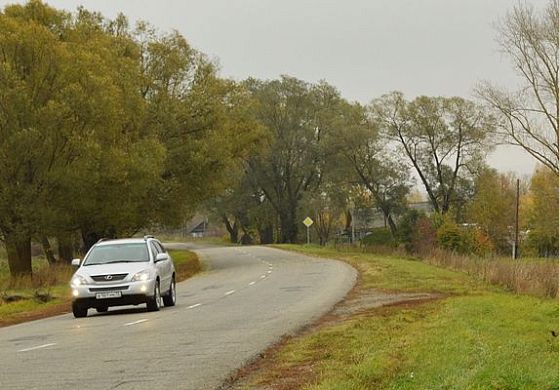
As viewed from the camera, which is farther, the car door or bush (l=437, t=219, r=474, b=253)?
bush (l=437, t=219, r=474, b=253)

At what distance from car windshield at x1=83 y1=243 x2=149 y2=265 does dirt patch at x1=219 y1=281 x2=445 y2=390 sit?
4995 mm

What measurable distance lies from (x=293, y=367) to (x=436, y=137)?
222 feet

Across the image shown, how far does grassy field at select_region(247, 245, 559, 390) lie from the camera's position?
8438mm

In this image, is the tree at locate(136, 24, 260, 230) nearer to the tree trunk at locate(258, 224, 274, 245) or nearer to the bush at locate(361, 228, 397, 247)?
the bush at locate(361, 228, 397, 247)

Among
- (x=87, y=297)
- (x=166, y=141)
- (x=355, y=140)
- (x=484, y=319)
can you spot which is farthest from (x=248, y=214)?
(x=484, y=319)

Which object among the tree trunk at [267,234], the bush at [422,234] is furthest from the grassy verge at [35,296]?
the tree trunk at [267,234]

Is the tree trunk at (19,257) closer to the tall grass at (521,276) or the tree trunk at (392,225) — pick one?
the tall grass at (521,276)

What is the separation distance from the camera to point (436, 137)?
7675 cm

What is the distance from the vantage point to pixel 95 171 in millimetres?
37406

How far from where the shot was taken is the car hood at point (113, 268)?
790 inches

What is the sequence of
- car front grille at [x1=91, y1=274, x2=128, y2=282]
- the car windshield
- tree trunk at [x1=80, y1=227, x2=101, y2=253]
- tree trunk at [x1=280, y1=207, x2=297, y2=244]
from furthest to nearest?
tree trunk at [x1=280, y1=207, x2=297, y2=244], tree trunk at [x1=80, y1=227, x2=101, y2=253], the car windshield, car front grille at [x1=91, y1=274, x2=128, y2=282]

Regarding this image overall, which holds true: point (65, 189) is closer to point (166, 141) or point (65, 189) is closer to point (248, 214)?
point (166, 141)

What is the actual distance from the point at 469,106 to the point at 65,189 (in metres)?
46.5

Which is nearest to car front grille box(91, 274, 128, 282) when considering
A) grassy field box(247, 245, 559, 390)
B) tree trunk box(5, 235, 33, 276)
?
grassy field box(247, 245, 559, 390)
